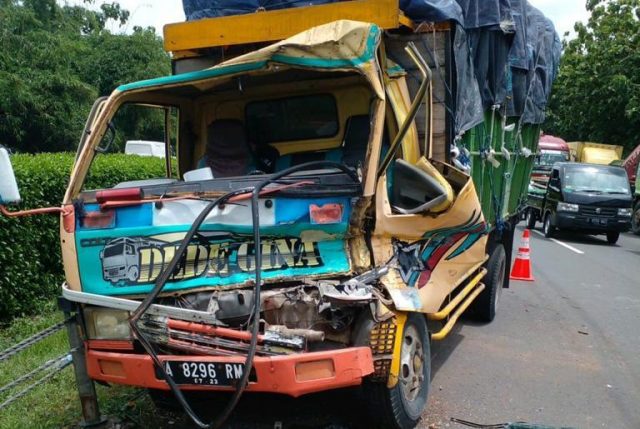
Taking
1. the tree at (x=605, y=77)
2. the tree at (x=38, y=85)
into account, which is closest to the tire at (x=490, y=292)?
the tree at (x=38, y=85)

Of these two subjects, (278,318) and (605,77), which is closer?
(278,318)

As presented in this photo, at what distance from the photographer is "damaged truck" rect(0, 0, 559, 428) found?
130 inches

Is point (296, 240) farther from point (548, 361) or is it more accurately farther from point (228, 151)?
point (548, 361)

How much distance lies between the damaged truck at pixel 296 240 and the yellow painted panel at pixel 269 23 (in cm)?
1

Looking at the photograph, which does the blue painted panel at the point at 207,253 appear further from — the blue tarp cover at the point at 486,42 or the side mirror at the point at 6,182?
the blue tarp cover at the point at 486,42

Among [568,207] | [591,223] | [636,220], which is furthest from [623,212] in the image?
[636,220]

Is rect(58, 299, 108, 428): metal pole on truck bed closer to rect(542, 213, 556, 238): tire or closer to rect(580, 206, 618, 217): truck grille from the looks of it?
rect(580, 206, 618, 217): truck grille

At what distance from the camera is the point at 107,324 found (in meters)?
3.58

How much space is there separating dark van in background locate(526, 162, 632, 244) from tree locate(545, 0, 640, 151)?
29.1 ft

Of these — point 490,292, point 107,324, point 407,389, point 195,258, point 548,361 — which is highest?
point 195,258

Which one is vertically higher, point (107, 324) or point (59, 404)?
point (107, 324)

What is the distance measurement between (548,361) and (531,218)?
45.2 ft

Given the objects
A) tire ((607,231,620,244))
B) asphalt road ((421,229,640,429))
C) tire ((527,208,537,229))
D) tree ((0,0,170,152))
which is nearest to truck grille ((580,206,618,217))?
tire ((607,231,620,244))

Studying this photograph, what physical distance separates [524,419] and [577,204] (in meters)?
11.9
